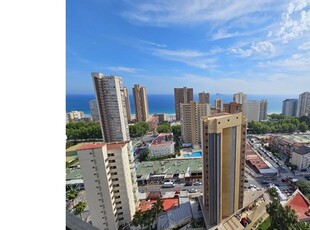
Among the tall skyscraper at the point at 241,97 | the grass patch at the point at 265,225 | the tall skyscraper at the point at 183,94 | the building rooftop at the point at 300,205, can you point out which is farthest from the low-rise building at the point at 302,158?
the tall skyscraper at the point at 183,94

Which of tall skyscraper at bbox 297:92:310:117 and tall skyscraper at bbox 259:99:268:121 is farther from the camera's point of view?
tall skyscraper at bbox 259:99:268:121

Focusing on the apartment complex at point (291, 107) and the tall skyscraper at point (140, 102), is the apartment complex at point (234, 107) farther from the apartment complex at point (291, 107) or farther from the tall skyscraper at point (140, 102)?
the apartment complex at point (291, 107)

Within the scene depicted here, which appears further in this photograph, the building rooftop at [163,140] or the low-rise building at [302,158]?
the building rooftop at [163,140]

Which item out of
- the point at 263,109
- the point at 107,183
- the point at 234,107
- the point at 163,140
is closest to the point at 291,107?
the point at 263,109

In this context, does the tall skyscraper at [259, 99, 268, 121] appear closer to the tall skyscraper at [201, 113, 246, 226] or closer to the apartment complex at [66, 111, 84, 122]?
the tall skyscraper at [201, 113, 246, 226]

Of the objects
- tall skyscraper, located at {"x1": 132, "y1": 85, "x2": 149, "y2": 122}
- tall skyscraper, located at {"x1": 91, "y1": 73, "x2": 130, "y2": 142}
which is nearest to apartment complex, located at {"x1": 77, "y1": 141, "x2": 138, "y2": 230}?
tall skyscraper, located at {"x1": 91, "y1": 73, "x2": 130, "y2": 142}
